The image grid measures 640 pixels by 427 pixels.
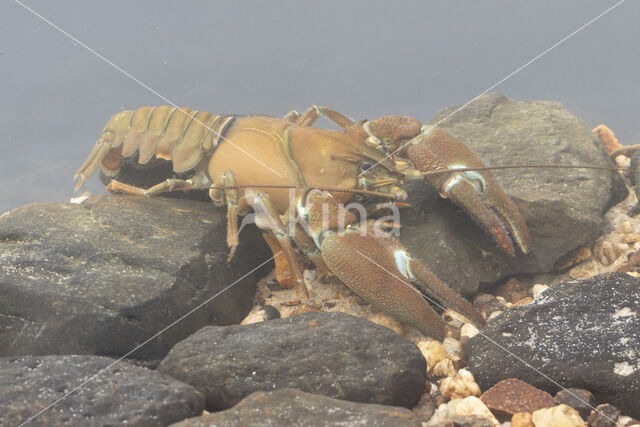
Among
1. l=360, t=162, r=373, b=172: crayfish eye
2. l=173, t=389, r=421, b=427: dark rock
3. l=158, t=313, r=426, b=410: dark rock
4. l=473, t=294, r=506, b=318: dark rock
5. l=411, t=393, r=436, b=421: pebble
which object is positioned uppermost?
l=360, t=162, r=373, b=172: crayfish eye

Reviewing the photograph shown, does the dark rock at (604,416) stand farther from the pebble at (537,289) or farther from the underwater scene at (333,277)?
the pebble at (537,289)

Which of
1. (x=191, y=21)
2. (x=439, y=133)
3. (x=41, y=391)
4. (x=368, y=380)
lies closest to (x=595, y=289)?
(x=368, y=380)

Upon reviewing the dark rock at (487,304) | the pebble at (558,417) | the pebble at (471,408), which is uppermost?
the pebble at (558,417)

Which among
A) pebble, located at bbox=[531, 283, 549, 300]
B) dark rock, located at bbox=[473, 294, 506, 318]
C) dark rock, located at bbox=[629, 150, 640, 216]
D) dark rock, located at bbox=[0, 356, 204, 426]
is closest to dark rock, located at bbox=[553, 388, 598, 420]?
dark rock, located at bbox=[473, 294, 506, 318]

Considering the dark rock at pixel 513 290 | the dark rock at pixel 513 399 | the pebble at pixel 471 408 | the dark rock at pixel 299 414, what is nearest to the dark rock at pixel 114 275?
the dark rock at pixel 299 414

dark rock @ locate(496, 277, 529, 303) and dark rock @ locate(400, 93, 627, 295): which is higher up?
dark rock @ locate(400, 93, 627, 295)

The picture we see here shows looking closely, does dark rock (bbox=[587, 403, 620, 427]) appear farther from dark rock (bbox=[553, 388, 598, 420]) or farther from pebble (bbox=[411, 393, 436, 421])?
pebble (bbox=[411, 393, 436, 421])

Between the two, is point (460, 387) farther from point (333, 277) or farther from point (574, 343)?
point (333, 277)

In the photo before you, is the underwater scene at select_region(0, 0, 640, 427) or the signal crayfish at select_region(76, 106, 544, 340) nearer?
the underwater scene at select_region(0, 0, 640, 427)
